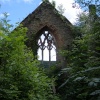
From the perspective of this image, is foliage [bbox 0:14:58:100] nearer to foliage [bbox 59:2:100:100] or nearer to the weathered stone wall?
foliage [bbox 59:2:100:100]

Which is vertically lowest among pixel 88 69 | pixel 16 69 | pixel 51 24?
pixel 16 69

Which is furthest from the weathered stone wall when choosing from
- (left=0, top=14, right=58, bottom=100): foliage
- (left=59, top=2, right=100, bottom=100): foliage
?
(left=59, top=2, right=100, bottom=100): foliage

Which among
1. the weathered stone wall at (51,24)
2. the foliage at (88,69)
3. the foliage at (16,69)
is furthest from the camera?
the weathered stone wall at (51,24)

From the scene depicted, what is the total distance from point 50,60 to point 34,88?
611 centimetres

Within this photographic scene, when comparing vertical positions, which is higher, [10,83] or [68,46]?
[68,46]

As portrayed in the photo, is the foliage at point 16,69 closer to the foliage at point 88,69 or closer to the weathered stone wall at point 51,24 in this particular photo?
the foliage at point 88,69

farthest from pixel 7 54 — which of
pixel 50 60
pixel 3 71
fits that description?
pixel 50 60

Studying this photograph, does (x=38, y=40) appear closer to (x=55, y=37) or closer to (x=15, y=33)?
(x=55, y=37)

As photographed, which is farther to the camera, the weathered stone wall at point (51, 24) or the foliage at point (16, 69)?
the weathered stone wall at point (51, 24)

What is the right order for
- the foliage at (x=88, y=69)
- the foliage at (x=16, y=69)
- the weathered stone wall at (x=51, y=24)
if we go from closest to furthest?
the foliage at (x=88, y=69)
the foliage at (x=16, y=69)
the weathered stone wall at (x=51, y=24)

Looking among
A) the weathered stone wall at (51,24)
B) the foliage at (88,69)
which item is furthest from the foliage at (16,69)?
the weathered stone wall at (51,24)

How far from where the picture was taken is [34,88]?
18.2 ft

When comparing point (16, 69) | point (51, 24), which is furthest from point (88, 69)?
point (51, 24)

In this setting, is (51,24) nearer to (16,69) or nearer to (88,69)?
(16,69)
